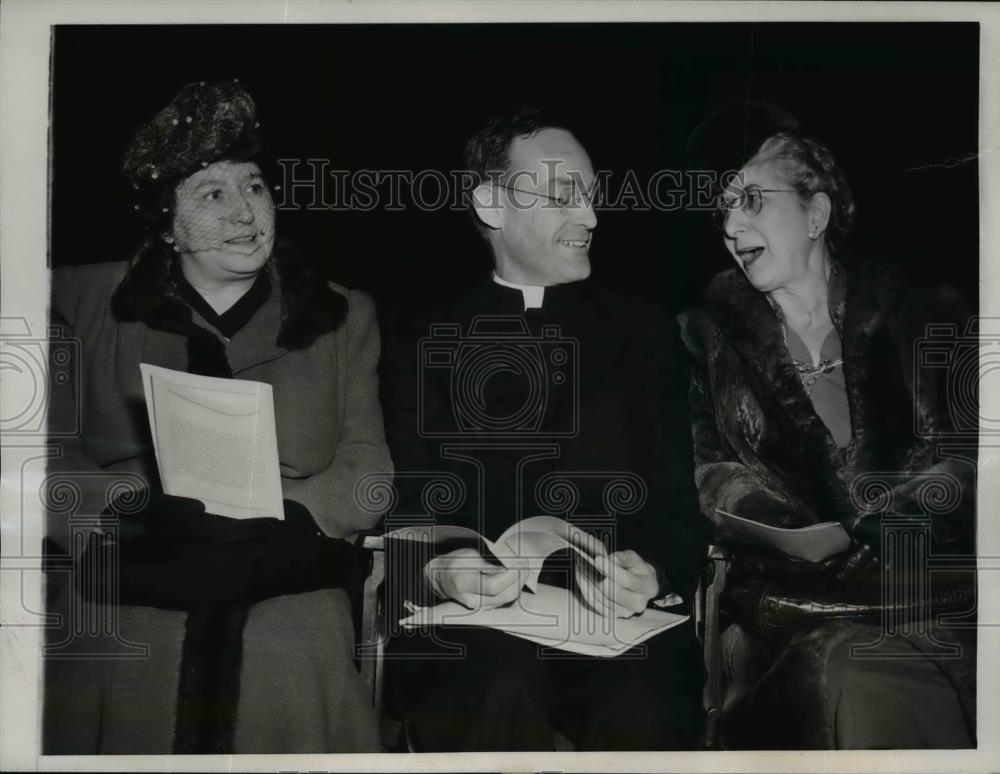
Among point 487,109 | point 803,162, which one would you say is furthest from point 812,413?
point 487,109

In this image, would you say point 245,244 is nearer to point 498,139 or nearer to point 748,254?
point 498,139

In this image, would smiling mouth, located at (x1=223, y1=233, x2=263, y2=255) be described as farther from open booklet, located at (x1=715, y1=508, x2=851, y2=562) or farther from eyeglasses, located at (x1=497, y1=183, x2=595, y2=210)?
open booklet, located at (x1=715, y1=508, x2=851, y2=562)

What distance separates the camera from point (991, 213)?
10.6ft

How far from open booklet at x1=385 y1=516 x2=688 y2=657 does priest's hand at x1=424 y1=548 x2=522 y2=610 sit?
0.02m

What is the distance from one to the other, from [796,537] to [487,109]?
1.51 m

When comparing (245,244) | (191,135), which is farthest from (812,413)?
(191,135)

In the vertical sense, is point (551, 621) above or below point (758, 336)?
below

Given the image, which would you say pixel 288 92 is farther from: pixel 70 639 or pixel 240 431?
pixel 70 639

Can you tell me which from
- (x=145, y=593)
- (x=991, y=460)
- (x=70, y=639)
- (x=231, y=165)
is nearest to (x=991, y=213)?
(x=991, y=460)

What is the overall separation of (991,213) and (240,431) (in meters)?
2.26

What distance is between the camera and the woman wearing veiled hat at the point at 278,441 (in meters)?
3.14

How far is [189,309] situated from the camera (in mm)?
3154

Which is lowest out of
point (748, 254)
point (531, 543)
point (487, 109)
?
point (531, 543)

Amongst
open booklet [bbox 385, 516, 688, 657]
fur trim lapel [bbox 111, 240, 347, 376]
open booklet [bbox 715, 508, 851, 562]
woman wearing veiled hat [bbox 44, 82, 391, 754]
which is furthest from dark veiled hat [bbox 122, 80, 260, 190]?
open booklet [bbox 715, 508, 851, 562]
